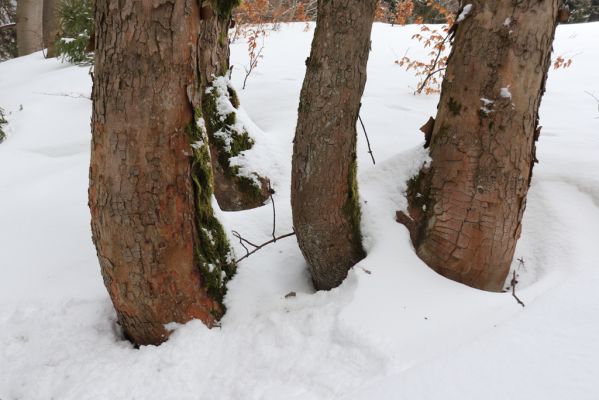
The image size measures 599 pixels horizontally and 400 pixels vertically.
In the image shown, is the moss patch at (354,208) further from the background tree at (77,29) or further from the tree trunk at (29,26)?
the tree trunk at (29,26)

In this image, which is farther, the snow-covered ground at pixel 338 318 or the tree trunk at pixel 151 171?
the tree trunk at pixel 151 171

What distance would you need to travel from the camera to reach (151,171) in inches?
61.5

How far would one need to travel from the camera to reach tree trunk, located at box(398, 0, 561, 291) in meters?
1.64

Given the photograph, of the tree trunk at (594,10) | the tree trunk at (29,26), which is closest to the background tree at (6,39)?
the tree trunk at (29,26)

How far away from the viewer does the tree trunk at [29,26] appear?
8.43m

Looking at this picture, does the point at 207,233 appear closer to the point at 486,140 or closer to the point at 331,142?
the point at 331,142

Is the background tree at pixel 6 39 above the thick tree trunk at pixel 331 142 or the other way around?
above

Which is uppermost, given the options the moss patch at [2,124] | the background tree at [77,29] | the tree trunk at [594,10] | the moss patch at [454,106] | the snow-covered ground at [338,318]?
the tree trunk at [594,10]

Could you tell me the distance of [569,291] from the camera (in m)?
1.62

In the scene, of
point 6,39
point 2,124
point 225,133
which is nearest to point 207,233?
point 225,133

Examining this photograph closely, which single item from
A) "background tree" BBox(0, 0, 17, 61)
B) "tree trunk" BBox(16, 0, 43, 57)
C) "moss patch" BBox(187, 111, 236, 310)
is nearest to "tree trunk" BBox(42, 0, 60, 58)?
"tree trunk" BBox(16, 0, 43, 57)

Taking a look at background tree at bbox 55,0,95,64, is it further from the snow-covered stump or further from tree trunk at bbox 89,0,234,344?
tree trunk at bbox 89,0,234,344

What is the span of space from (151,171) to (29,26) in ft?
32.1

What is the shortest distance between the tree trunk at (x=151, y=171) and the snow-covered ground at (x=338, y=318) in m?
0.18
